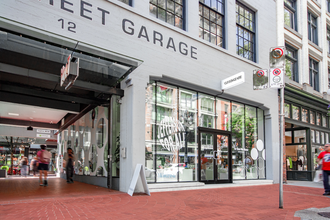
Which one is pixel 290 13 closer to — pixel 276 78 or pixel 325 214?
pixel 276 78

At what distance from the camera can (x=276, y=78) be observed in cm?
696

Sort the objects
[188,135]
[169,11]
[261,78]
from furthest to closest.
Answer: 1. [188,135]
2. [169,11]
3. [261,78]

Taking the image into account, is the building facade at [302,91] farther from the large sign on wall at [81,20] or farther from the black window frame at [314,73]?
the large sign on wall at [81,20]

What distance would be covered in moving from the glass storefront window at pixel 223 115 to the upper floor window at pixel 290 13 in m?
8.11

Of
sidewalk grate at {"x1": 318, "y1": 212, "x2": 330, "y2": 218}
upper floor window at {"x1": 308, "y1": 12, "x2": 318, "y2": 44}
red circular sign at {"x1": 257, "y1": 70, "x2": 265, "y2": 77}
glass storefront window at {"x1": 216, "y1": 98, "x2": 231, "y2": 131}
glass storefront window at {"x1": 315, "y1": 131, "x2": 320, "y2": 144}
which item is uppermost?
upper floor window at {"x1": 308, "y1": 12, "x2": 318, "y2": 44}

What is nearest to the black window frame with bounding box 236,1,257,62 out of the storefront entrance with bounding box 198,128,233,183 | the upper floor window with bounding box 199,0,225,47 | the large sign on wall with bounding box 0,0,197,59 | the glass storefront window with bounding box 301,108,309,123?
the upper floor window with bounding box 199,0,225,47

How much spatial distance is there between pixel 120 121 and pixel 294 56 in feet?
45.3

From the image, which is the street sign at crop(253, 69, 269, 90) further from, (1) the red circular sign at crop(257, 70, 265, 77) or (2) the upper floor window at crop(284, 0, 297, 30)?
(2) the upper floor window at crop(284, 0, 297, 30)

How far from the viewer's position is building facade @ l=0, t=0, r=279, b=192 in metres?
8.04

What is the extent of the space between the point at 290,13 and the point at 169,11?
10816mm

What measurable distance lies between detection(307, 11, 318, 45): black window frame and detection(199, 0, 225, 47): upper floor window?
9.89m

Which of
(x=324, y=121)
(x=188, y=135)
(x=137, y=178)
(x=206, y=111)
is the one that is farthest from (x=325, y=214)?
(x=324, y=121)

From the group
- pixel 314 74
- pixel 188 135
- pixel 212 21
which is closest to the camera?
pixel 188 135

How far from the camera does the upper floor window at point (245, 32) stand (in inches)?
547
